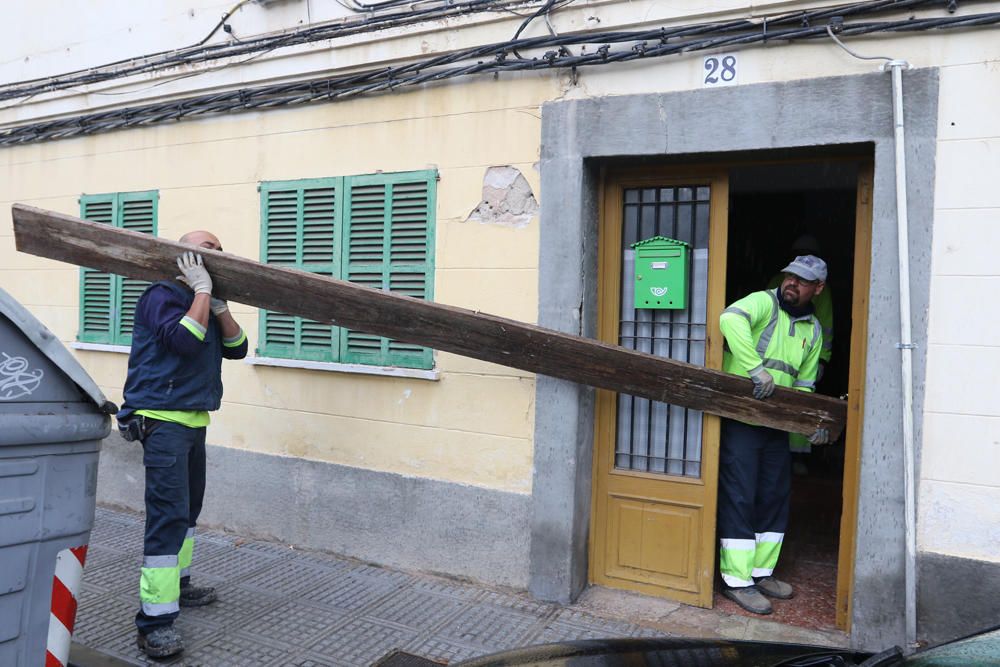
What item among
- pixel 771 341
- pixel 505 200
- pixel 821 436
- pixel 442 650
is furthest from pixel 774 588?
pixel 505 200

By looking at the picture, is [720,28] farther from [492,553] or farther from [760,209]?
[760,209]

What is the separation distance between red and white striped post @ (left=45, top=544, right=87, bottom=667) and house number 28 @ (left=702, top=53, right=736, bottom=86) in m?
3.74

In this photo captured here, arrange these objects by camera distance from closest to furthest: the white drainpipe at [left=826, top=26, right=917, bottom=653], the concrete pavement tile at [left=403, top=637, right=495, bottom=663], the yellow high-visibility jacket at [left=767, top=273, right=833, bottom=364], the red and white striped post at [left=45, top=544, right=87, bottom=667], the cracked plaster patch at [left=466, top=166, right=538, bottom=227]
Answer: the red and white striped post at [left=45, top=544, right=87, bottom=667] → the white drainpipe at [left=826, top=26, right=917, bottom=653] → the concrete pavement tile at [left=403, top=637, right=495, bottom=663] → the cracked plaster patch at [left=466, top=166, right=538, bottom=227] → the yellow high-visibility jacket at [left=767, top=273, right=833, bottom=364]

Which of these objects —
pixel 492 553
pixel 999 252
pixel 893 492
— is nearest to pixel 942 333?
pixel 999 252

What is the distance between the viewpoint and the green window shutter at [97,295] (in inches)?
253

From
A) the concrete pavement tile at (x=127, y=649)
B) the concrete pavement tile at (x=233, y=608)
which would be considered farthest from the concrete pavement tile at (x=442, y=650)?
the concrete pavement tile at (x=127, y=649)

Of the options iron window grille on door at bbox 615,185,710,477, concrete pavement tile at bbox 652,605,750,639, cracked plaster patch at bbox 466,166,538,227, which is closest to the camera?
concrete pavement tile at bbox 652,605,750,639

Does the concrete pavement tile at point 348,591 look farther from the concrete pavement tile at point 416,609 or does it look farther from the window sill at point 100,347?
the window sill at point 100,347

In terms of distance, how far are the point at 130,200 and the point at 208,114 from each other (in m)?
1.09

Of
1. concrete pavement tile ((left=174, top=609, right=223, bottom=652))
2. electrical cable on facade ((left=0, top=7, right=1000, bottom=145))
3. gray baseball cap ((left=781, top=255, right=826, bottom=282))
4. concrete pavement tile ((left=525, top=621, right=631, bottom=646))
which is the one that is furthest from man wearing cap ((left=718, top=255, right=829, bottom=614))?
concrete pavement tile ((left=174, top=609, right=223, bottom=652))

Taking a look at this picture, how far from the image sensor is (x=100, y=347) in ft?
21.1

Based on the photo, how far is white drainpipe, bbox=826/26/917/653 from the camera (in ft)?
12.2

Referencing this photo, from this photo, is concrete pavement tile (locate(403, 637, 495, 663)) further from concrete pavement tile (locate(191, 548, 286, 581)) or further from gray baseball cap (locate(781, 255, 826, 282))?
gray baseball cap (locate(781, 255, 826, 282))

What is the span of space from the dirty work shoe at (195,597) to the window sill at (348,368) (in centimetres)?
157
